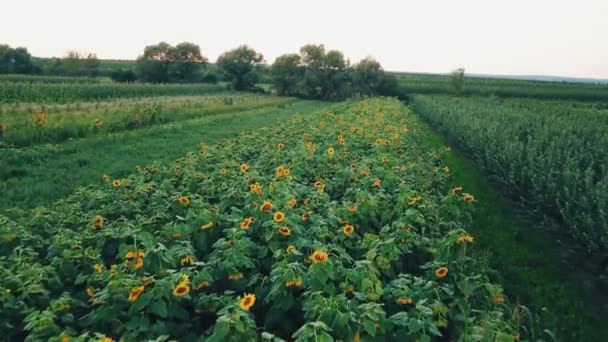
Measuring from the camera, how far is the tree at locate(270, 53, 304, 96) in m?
58.1

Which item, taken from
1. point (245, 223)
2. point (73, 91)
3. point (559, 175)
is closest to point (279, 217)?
point (245, 223)

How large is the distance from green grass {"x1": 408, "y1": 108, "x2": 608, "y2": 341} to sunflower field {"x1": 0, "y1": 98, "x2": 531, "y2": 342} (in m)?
0.73

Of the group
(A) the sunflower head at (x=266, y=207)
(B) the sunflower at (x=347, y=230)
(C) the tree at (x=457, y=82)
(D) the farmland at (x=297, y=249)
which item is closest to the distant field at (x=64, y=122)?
(D) the farmland at (x=297, y=249)

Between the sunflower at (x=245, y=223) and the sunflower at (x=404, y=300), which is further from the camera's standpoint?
the sunflower at (x=245, y=223)

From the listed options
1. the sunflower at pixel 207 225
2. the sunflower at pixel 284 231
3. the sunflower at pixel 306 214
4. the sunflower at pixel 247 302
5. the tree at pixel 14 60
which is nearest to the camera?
the sunflower at pixel 247 302

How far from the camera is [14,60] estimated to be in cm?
5144

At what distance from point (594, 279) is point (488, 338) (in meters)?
5.27

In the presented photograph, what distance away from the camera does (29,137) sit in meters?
12.7

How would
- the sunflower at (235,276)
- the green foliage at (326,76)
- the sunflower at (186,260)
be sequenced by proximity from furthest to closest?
the green foliage at (326,76)
the sunflower at (186,260)
the sunflower at (235,276)

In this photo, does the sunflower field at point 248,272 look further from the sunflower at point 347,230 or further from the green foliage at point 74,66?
→ the green foliage at point 74,66

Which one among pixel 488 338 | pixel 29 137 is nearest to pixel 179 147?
pixel 29 137

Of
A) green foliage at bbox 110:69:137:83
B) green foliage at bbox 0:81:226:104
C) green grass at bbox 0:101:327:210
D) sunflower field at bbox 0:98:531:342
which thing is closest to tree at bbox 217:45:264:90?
green foliage at bbox 110:69:137:83

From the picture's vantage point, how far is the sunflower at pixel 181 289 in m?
2.75

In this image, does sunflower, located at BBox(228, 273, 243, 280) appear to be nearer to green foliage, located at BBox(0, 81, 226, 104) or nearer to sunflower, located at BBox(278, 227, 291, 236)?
sunflower, located at BBox(278, 227, 291, 236)
